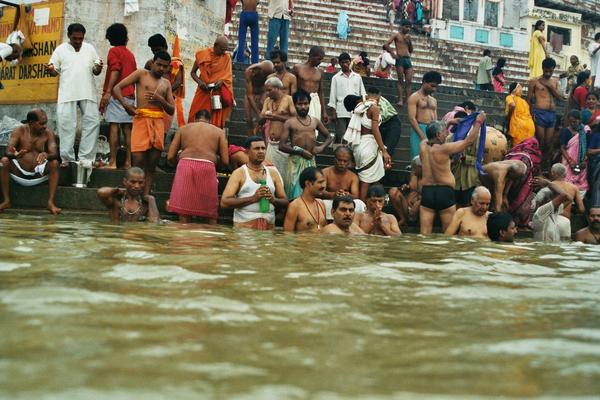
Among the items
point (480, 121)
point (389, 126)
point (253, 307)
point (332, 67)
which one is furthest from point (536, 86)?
point (253, 307)

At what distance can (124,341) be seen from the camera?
250 cm

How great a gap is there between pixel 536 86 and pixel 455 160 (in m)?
3.57

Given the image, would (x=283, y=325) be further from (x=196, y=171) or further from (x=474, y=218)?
(x=474, y=218)

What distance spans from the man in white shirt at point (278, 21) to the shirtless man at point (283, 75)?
5.73ft

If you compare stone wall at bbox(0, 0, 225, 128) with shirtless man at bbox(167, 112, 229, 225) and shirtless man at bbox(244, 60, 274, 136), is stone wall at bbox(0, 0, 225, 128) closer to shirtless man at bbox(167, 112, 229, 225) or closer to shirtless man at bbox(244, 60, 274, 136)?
shirtless man at bbox(244, 60, 274, 136)

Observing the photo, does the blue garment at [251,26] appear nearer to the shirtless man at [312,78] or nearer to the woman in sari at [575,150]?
the shirtless man at [312,78]

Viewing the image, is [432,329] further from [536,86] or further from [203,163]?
[536,86]

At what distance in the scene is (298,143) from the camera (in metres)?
8.55

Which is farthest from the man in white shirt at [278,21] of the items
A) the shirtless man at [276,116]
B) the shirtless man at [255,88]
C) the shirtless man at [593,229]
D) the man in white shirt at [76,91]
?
the shirtless man at [593,229]

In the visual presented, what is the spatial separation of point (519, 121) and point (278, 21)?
149 inches

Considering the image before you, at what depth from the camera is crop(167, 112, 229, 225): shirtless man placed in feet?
25.4

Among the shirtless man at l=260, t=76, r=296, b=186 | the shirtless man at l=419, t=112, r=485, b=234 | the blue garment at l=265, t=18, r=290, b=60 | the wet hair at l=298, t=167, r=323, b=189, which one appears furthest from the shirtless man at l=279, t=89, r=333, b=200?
the blue garment at l=265, t=18, r=290, b=60

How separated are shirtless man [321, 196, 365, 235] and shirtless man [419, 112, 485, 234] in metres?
1.38

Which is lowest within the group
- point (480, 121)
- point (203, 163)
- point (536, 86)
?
point (203, 163)
